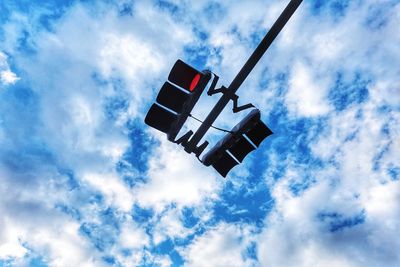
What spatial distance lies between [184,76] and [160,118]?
3.02 ft

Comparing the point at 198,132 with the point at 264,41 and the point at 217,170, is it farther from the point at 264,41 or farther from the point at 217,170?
the point at 264,41

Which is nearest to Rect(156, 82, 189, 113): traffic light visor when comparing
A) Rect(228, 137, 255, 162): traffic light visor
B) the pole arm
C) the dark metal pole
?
the dark metal pole

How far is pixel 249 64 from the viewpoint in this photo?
4250mm

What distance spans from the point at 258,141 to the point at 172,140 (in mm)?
1608

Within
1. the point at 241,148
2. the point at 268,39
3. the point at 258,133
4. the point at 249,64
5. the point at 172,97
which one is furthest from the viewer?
the point at 241,148

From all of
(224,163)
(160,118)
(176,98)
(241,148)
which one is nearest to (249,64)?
(176,98)

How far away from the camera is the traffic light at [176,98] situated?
4527 millimetres

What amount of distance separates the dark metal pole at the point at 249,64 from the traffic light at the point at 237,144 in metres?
0.48

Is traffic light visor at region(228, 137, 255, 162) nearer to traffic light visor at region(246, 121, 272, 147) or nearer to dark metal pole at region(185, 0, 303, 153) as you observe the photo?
traffic light visor at region(246, 121, 272, 147)

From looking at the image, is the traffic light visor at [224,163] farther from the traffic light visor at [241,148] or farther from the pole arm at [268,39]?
the pole arm at [268,39]

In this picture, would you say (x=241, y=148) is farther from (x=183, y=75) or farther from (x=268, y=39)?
(x=268, y=39)

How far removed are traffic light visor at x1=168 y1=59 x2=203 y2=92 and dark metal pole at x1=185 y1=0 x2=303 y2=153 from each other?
0.54m

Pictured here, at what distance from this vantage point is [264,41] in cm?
412

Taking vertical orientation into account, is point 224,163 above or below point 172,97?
below
